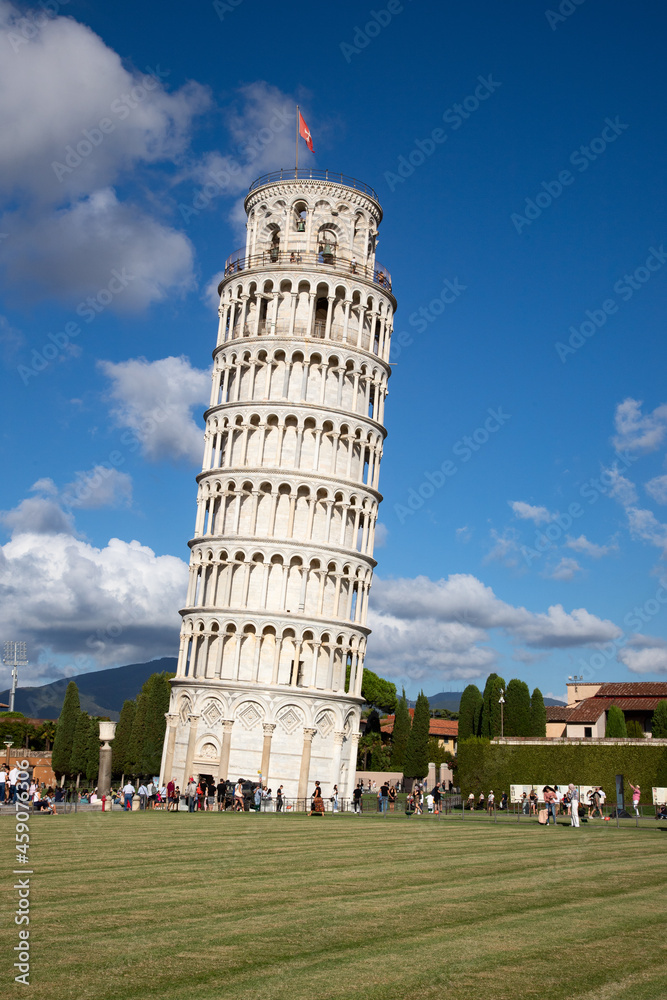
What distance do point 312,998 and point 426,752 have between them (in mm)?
81887

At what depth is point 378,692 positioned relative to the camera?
356ft

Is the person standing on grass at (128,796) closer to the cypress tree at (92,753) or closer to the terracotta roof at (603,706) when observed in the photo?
the cypress tree at (92,753)

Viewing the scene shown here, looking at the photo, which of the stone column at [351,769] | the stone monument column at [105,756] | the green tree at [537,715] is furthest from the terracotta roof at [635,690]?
the stone monument column at [105,756]

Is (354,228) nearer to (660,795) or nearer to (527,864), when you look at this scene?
(660,795)

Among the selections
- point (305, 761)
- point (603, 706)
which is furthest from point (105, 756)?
point (603, 706)

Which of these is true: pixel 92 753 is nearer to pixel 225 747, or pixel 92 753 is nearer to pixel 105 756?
pixel 225 747

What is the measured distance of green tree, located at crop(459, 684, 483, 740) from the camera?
95188mm

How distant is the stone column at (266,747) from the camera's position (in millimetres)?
60125

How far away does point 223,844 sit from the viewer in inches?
1000

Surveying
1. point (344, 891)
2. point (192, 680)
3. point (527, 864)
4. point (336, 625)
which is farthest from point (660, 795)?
point (344, 891)

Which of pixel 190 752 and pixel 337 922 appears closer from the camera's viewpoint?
pixel 337 922

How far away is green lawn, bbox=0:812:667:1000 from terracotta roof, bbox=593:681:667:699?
7304 centimetres

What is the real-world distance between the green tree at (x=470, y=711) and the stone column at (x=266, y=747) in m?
38.1

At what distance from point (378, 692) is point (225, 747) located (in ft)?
162
